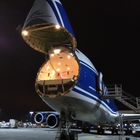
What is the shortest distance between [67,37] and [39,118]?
8040 millimetres

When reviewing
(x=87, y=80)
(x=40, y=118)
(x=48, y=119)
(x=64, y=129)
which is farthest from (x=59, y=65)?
(x=40, y=118)

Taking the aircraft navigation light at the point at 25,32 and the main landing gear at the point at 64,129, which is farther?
the main landing gear at the point at 64,129

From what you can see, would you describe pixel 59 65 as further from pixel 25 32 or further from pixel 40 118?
pixel 40 118

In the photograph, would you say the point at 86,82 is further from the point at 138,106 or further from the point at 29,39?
the point at 138,106

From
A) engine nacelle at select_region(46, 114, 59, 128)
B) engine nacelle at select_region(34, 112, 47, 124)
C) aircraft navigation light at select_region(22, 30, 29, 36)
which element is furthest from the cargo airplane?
engine nacelle at select_region(34, 112, 47, 124)

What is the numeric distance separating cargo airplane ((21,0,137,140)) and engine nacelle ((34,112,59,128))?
3.68 metres

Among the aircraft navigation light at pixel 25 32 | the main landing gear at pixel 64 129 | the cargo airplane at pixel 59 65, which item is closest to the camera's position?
the cargo airplane at pixel 59 65

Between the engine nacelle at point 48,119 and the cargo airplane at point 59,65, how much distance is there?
145 inches

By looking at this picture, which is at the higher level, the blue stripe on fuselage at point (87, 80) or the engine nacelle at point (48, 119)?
the blue stripe on fuselage at point (87, 80)

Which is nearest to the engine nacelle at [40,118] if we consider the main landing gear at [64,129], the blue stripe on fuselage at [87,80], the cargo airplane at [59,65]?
the cargo airplane at [59,65]

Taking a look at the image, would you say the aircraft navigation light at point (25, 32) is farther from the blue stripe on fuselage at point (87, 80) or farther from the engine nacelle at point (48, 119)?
the engine nacelle at point (48, 119)

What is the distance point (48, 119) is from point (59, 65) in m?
5.42

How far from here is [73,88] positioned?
14.1 meters

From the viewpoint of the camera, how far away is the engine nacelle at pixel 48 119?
20016 mm
